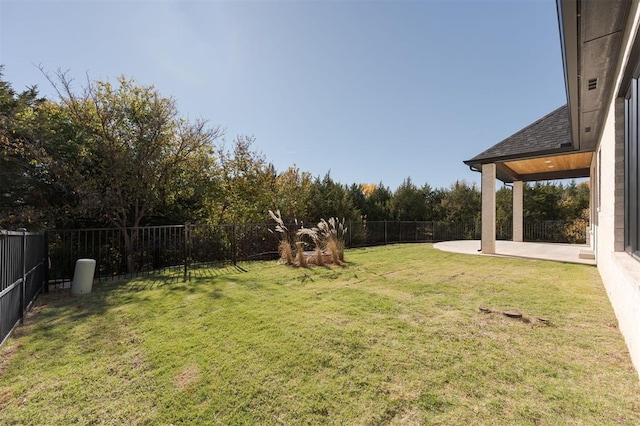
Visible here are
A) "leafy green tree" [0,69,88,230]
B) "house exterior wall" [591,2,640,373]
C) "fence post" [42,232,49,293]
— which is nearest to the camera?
"house exterior wall" [591,2,640,373]

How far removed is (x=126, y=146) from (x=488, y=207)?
448 inches

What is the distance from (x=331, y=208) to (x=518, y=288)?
9.22 metres

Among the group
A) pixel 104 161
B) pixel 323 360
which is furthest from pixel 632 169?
pixel 104 161

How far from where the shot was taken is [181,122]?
27.3 ft

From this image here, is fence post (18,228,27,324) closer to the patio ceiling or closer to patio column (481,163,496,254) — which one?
patio column (481,163,496,254)

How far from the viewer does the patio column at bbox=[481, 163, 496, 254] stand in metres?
9.84

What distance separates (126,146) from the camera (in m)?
7.29

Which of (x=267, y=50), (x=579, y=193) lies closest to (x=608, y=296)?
(x=267, y=50)

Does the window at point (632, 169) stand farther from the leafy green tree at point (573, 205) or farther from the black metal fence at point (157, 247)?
the leafy green tree at point (573, 205)

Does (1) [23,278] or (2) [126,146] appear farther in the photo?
(2) [126,146]

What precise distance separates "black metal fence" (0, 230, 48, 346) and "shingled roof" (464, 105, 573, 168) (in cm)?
1175

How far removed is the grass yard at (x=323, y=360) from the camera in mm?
1886

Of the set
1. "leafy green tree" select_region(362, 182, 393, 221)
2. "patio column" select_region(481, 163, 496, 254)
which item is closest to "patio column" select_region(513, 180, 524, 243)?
"patio column" select_region(481, 163, 496, 254)

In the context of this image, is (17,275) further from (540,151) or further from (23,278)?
(540,151)
